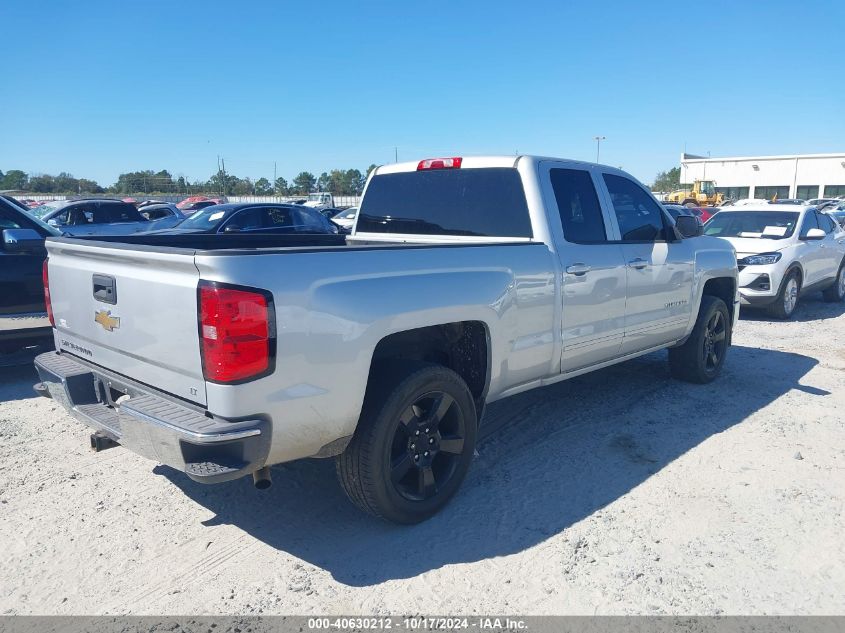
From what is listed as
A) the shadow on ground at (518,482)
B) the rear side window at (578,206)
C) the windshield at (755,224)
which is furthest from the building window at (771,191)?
the rear side window at (578,206)

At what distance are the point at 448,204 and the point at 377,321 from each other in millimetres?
1876

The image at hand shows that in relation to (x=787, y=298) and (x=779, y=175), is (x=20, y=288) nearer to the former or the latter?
(x=787, y=298)

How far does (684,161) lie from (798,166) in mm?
12053

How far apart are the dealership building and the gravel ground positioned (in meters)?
68.6

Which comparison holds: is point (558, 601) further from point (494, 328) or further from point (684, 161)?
point (684, 161)

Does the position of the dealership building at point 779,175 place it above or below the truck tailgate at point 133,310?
above

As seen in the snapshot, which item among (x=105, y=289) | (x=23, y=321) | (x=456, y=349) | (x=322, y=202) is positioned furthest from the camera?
(x=322, y=202)

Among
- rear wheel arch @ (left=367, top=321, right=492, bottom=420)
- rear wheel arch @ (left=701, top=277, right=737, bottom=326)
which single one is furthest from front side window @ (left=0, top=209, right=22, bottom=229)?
rear wheel arch @ (left=701, top=277, right=737, bottom=326)

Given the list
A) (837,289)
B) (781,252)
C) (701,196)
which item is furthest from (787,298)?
(701,196)

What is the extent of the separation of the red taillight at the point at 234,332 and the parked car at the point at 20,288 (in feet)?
14.2

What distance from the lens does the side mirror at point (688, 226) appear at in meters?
5.32

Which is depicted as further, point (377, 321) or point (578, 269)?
point (578, 269)

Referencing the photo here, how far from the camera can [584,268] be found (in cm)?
432

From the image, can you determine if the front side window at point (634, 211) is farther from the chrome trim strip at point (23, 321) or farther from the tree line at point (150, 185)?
the tree line at point (150, 185)
